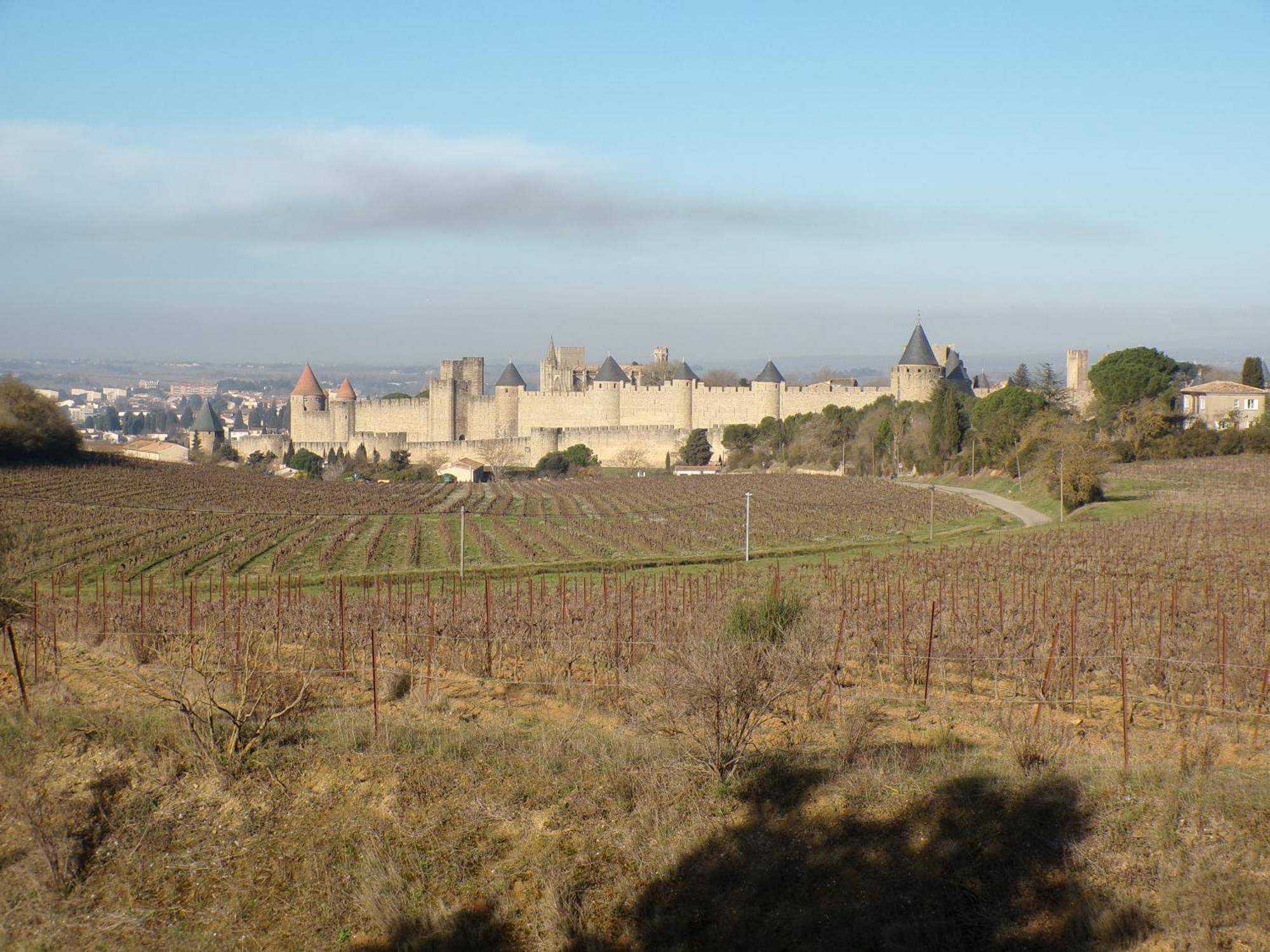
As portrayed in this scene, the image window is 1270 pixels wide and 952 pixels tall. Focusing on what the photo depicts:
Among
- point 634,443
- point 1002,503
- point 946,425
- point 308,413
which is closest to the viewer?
point 1002,503

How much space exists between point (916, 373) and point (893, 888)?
45.9 metres

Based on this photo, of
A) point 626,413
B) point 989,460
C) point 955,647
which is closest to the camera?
point 955,647

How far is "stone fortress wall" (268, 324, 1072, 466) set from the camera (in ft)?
177

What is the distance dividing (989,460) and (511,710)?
35.3 metres

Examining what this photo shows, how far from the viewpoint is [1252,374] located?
49.1 meters

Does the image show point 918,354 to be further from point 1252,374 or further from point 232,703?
point 232,703

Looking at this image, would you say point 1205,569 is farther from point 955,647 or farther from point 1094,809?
point 1094,809

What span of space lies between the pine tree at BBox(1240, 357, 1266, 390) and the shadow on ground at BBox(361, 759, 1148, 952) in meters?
48.2

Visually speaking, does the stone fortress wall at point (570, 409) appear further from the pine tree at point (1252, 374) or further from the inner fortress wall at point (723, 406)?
the pine tree at point (1252, 374)

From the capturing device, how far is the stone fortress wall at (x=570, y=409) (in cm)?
5388

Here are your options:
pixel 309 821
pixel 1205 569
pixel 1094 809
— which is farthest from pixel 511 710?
pixel 1205 569

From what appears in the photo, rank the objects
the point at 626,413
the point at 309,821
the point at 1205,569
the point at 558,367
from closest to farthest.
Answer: the point at 309,821
the point at 1205,569
the point at 626,413
the point at 558,367

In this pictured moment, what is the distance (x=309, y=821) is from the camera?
6.99m

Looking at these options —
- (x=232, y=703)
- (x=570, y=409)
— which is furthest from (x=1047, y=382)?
(x=232, y=703)
